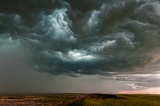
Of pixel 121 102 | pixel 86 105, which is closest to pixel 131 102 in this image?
pixel 121 102

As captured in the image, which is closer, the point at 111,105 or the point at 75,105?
the point at 111,105

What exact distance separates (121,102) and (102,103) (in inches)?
103

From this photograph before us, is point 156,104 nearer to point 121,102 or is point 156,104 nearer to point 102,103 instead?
point 121,102

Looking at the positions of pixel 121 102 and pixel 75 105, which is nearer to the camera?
pixel 121 102

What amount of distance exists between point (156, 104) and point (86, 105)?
Result: 10311mm

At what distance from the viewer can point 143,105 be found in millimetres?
36156

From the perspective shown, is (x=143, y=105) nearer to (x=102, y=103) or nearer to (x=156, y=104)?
(x=156, y=104)

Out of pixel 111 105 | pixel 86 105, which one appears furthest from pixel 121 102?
pixel 86 105

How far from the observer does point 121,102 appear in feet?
119

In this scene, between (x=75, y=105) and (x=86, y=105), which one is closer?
(x=86, y=105)

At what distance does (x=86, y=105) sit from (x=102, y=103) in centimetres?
241

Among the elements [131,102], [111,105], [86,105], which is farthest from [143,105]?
[86,105]

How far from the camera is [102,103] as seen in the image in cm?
3628

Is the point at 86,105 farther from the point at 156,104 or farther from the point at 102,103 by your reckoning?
the point at 156,104
